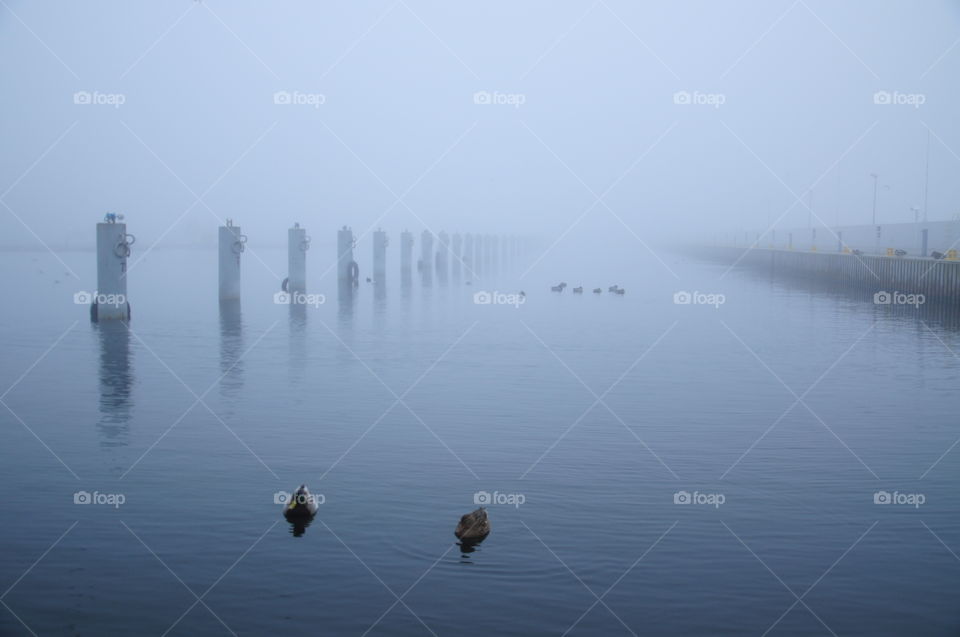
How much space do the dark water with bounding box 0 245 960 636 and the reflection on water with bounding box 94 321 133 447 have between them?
0.10 metres

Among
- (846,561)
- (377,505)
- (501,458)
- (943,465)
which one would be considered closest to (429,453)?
(501,458)

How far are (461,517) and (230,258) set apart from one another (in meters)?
35.8

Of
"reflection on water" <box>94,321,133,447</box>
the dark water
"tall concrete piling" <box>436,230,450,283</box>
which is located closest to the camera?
the dark water

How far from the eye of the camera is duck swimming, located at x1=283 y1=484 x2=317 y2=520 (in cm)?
1256

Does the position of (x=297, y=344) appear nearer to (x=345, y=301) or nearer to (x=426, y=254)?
(x=345, y=301)

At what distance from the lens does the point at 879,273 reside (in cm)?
6488

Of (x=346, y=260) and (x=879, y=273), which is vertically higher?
(x=346, y=260)

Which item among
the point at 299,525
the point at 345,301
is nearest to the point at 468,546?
the point at 299,525

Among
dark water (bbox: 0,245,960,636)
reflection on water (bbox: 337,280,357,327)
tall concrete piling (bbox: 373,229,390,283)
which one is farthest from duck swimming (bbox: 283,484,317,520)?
tall concrete piling (bbox: 373,229,390,283)

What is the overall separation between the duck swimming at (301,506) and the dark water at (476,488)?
0.52 ft

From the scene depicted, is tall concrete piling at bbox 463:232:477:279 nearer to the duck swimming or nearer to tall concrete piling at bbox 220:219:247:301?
tall concrete piling at bbox 220:219:247:301

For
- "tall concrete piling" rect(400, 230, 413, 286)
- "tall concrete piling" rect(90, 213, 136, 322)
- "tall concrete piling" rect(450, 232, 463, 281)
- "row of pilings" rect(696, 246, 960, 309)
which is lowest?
"tall concrete piling" rect(90, 213, 136, 322)

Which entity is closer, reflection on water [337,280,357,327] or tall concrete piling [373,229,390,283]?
reflection on water [337,280,357,327]

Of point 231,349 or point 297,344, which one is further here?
point 297,344
